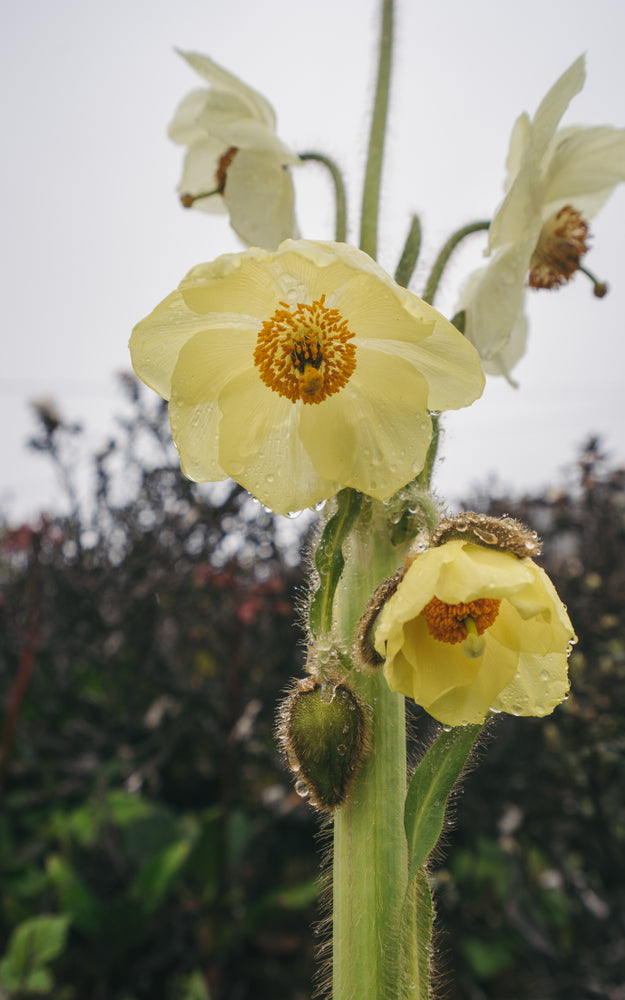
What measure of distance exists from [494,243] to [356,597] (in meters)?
0.46

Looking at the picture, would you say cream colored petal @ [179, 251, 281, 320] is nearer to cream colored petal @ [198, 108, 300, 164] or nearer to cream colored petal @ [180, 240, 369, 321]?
cream colored petal @ [180, 240, 369, 321]

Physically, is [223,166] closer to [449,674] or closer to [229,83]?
[229,83]

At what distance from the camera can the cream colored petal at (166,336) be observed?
651 mm

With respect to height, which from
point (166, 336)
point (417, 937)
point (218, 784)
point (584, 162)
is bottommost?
point (218, 784)

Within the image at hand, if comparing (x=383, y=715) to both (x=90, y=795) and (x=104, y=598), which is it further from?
(x=90, y=795)

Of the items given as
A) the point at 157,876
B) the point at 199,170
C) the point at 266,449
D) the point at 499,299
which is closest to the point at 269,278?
the point at 266,449

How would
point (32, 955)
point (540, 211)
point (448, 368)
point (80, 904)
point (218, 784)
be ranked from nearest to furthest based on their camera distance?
point (448, 368)
point (540, 211)
point (32, 955)
point (80, 904)
point (218, 784)

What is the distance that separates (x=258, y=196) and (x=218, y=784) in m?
2.20

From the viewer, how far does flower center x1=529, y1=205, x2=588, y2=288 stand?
3.01 feet

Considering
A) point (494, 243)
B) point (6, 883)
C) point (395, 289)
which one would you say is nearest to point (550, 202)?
point (494, 243)

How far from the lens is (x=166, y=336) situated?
A: 0.68 metres

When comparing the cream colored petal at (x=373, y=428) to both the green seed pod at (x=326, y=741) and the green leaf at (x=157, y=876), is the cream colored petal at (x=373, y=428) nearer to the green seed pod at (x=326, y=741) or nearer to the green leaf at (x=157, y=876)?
the green seed pod at (x=326, y=741)

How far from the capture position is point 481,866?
2203mm

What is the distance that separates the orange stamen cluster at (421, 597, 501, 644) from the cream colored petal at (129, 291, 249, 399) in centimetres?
36
